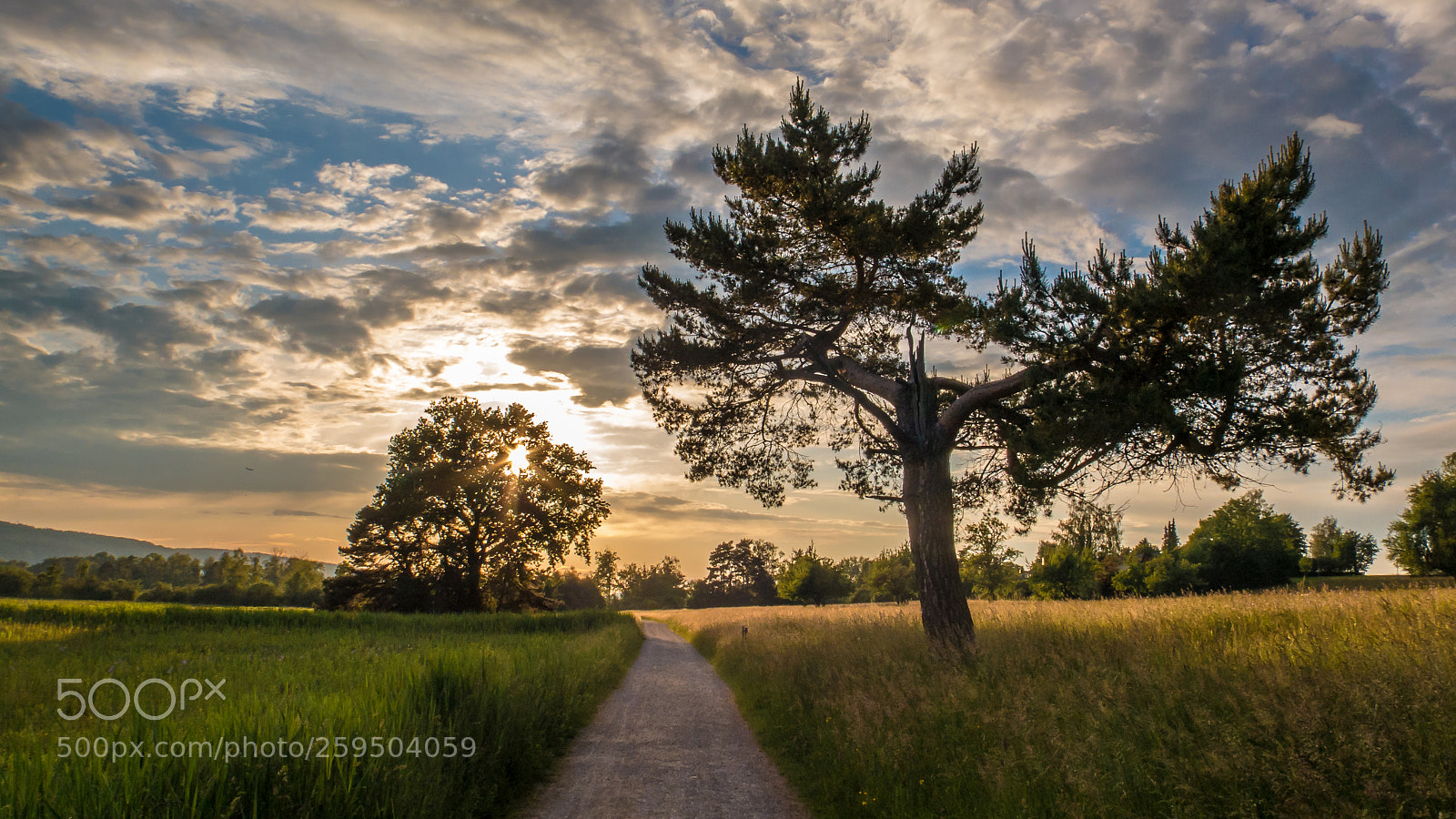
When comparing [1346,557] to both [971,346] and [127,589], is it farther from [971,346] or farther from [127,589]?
[127,589]

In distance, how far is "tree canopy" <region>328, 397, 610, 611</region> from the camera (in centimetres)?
3803

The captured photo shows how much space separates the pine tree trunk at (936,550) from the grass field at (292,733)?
22.0ft

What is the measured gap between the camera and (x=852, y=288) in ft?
42.3

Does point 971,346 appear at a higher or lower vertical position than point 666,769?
higher

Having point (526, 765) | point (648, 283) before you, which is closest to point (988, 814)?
point (526, 765)

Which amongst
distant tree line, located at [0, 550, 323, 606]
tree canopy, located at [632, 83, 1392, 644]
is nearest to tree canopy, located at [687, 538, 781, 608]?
distant tree line, located at [0, 550, 323, 606]

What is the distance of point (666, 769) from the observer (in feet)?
25.4

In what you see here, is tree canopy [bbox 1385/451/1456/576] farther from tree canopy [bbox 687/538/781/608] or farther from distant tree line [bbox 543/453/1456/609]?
tree canopy [bbox 687/538/781/608]

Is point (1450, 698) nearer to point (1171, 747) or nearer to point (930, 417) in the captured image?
point (1171, 747)

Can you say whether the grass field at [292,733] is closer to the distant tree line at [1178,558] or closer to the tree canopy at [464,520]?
the distant tree line at [1178,558]

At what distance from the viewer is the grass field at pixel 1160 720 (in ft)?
13.9

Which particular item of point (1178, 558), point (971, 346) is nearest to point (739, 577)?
point (1178, 558)

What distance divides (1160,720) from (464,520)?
3978 cm

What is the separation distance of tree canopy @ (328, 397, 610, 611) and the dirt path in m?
28.8
